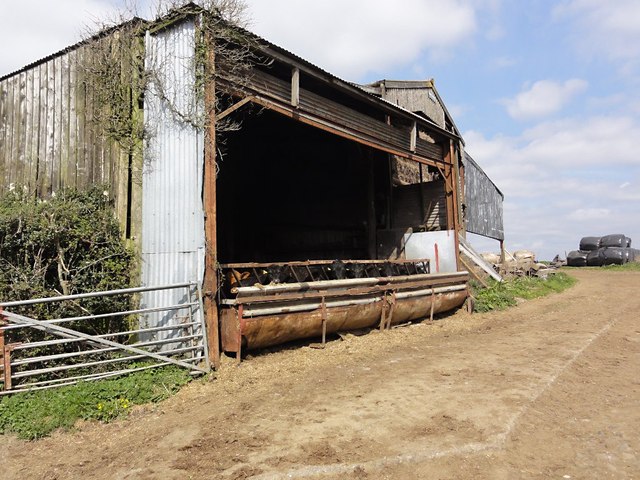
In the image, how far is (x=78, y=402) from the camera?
4.93 m

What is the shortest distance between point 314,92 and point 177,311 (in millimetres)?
5107

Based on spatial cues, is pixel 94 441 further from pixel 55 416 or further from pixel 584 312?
pixel 584 312

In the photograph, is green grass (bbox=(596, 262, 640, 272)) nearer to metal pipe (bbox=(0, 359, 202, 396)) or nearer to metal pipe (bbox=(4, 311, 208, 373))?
metal pipe (bbox=(4, 311, 208, 373))

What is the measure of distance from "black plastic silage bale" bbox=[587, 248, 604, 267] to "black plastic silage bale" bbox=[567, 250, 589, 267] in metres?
0.32

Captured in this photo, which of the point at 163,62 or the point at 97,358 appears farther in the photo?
the point at 163,62

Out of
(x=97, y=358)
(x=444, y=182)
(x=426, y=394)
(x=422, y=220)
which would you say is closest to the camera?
(x=426, y=394)

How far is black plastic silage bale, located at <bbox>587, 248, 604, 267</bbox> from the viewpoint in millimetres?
28266

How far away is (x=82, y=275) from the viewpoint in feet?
21.9

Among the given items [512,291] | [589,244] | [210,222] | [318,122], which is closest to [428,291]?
[318,122]

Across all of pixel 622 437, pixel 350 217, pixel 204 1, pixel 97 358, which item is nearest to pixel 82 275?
pixel 97 358

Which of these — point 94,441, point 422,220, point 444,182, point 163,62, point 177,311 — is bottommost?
point 94,441

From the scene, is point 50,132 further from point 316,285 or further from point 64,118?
point 316,285

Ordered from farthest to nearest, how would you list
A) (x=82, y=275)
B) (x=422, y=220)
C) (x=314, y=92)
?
(x=422, y=220) → (x=314, y=92) → (x=82, y=275)

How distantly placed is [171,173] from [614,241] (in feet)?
102
